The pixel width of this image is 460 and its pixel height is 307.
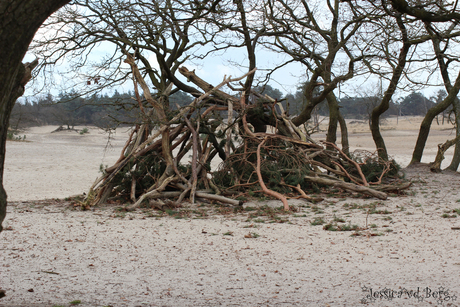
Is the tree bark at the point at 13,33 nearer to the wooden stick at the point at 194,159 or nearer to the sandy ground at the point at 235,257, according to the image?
the sandy ground at the point at 235,257

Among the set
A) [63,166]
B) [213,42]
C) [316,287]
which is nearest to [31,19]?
[316,287]

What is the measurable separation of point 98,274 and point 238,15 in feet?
25.0

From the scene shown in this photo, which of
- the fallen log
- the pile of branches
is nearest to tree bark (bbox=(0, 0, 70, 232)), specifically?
the pile of branches

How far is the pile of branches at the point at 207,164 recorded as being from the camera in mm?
7262

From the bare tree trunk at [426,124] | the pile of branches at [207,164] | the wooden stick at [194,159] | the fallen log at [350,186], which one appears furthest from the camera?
the bare tree trunk at [426,124]

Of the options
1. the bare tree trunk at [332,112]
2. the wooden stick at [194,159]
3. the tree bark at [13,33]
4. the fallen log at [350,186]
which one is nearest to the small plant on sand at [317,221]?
the fallen log at [350,186]

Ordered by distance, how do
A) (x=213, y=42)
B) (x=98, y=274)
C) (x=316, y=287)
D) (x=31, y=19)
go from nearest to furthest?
(x=31, y=19), (x=316, y=287), (x=98, y=274), (x=213, y=42)

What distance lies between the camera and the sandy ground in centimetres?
289

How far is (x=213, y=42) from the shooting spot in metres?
10.5

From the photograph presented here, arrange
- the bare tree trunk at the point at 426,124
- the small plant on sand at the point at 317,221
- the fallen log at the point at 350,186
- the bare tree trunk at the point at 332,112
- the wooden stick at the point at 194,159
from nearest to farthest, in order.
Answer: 1. the small plant on sand at the point at 317,221
2. the fallen log at the point at 350,186
3. the wooden stick at the point at 194,159
4. the bare tree trunk at the point at 426,124
5. the bare tree trunk at the point at 332,112

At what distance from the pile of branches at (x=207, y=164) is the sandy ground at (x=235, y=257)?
90 cm

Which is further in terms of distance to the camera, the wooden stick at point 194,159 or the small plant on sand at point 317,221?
the wooden stick at point 194,159

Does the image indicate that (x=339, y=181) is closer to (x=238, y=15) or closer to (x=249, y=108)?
(x=249, y=108)

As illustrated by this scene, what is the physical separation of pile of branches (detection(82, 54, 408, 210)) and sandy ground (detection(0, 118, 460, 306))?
0.90 meters
